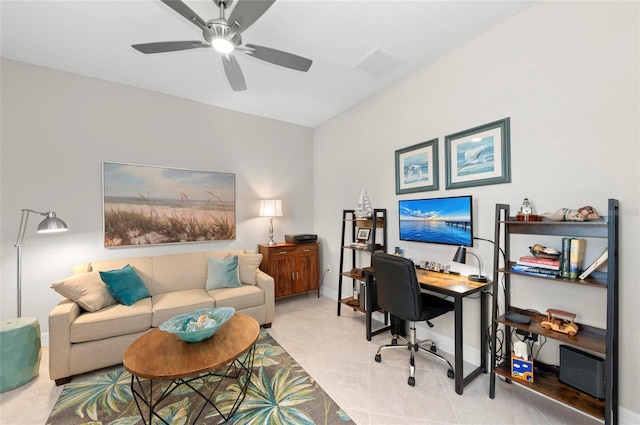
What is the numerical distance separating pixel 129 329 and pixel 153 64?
260cm

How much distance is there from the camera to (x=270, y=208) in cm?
389

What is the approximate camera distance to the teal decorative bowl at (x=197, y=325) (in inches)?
68.0

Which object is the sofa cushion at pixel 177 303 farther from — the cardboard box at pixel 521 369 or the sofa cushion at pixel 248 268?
the cardboard box at pixel 521 369

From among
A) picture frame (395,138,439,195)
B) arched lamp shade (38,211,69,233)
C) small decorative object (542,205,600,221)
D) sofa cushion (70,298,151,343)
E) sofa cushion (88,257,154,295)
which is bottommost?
sofa cushion (70,298,151,343)

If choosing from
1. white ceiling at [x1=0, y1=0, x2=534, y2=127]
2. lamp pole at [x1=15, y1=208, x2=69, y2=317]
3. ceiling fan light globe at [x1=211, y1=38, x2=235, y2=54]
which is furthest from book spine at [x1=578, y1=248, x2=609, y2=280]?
lamp pole at [x1=15, y1=208, x2=69, y2=317]

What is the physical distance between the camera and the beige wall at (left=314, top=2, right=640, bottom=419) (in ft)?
5.25

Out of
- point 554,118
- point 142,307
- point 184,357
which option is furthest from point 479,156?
point 142,307

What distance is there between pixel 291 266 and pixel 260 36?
2848 millimetres

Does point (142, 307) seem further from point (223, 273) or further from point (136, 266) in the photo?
point (223, 273)

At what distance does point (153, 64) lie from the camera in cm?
272

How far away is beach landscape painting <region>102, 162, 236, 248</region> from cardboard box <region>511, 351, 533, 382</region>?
3361 millimetres

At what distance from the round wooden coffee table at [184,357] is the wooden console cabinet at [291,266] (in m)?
1.65

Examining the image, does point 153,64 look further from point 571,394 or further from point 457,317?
point 571,394

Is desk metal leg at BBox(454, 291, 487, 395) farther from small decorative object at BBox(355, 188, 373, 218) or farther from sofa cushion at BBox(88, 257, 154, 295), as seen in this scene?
sofa cushion at BBox(88, 257, 154, 295)
